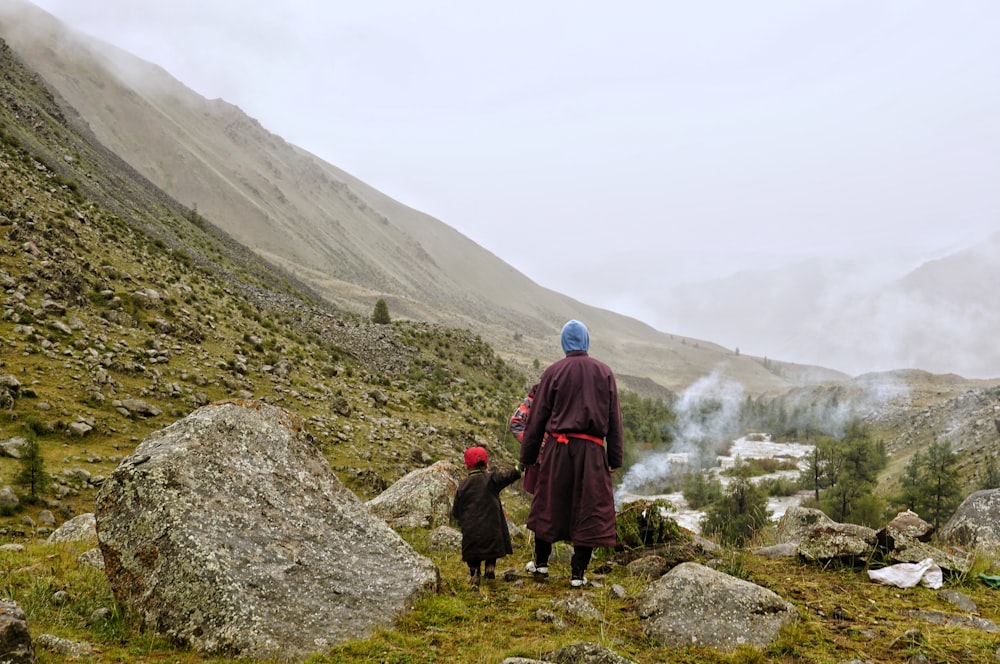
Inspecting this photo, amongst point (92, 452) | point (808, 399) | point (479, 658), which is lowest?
point (92, 452)

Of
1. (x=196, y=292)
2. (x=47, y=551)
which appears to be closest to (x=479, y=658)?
(x=47, y=551)

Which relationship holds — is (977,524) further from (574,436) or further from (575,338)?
(575,338)

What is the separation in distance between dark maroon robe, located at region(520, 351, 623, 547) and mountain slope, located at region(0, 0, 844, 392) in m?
60.2

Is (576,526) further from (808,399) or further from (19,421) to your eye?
(808,399)

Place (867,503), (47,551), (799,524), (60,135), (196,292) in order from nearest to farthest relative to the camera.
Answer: (47,551)
(799,524)
(196,292)
(867,503)
(60,135)

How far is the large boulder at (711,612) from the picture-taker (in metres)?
4.61

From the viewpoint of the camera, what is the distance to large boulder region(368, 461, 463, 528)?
32.5 ft

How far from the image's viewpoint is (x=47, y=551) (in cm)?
638

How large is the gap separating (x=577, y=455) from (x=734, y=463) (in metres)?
49.2

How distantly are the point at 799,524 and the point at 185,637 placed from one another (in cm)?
823

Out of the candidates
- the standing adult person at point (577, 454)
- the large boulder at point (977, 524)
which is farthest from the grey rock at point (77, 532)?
the large boulder at point (977, 524)

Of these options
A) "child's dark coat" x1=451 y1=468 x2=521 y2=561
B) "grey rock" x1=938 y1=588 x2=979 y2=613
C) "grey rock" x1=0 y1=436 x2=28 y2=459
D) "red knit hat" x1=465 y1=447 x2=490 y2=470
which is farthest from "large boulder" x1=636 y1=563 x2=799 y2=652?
"grey rock" x1=0 y1=436 x2=28 y2=459

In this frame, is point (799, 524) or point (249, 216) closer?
point (799, 524)

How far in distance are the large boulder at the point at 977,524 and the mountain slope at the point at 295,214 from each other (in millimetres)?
60094
